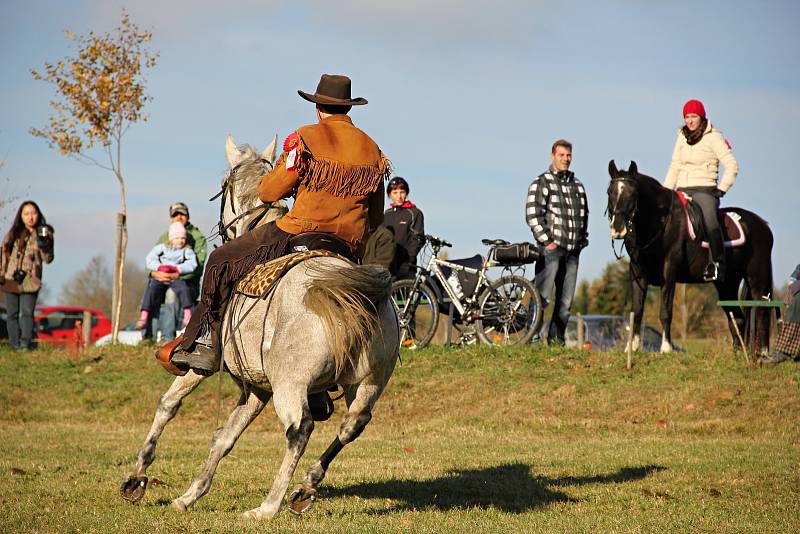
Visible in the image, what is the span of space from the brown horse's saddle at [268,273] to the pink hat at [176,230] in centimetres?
1108

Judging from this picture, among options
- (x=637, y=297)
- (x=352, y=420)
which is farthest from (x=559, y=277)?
(x=352, y=420)

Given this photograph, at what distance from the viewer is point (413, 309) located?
56.5ft

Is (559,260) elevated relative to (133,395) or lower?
elevated

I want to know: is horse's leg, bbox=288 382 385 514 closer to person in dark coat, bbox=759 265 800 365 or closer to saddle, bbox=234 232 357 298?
saddle, bbox=234 232 357 298

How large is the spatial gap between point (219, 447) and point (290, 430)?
1083 millimetres

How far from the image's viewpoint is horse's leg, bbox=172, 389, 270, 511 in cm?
738

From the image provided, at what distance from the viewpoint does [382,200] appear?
304 inches

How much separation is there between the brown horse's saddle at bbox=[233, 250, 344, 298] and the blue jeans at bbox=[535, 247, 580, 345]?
929 centimetres

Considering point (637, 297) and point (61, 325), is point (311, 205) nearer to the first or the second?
point (637, 297)

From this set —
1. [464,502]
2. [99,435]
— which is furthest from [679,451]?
[99,435]

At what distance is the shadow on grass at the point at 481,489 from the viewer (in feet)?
26.8

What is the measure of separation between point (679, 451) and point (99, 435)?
731 centimetres

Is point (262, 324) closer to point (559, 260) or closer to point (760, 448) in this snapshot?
point (760, 448)

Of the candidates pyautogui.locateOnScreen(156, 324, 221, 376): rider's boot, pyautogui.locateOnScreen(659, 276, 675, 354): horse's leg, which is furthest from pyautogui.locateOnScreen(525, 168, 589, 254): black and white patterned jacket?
pyautogui.locateOnScreen(156, 324, 221, 376): rider's boot
